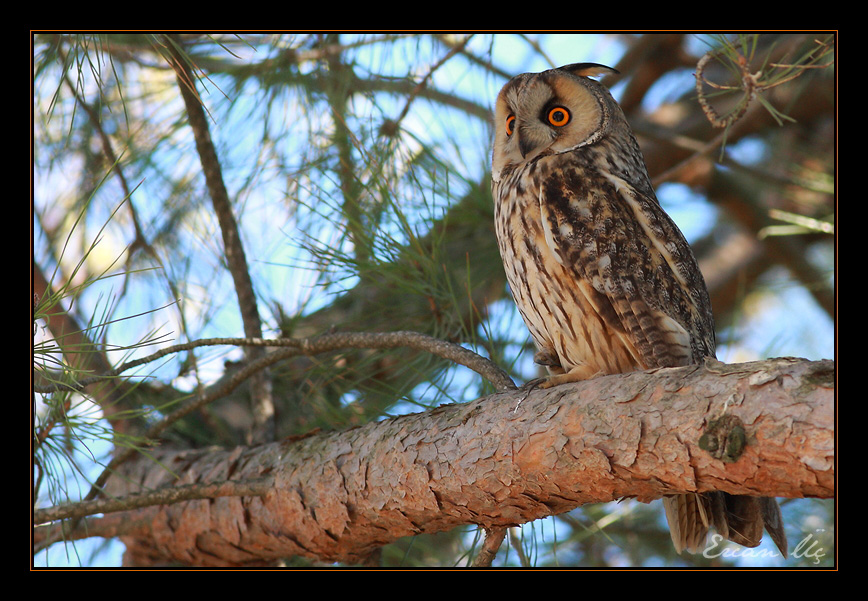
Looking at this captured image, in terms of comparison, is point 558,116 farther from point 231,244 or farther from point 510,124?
point 231,244

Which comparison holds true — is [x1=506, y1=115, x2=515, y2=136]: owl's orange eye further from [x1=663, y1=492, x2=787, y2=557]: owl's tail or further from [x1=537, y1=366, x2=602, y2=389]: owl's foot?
[x1=663, y1=492, x2=787, y2=557]: owl's tail

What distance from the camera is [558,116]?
1492 millimetres

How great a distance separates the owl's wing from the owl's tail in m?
0.23

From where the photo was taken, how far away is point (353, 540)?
47.8 inches

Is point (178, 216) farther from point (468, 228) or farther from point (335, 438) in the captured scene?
point (335, 438)

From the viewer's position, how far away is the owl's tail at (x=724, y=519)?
1.04 meters

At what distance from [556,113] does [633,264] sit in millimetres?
430

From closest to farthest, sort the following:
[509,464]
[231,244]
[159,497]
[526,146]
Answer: [509,464] → [159,497] → [526,146] → [231,244]

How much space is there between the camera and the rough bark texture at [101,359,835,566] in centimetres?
79

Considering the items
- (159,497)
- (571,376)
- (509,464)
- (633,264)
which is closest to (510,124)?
(633,264)

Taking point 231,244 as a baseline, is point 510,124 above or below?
above
